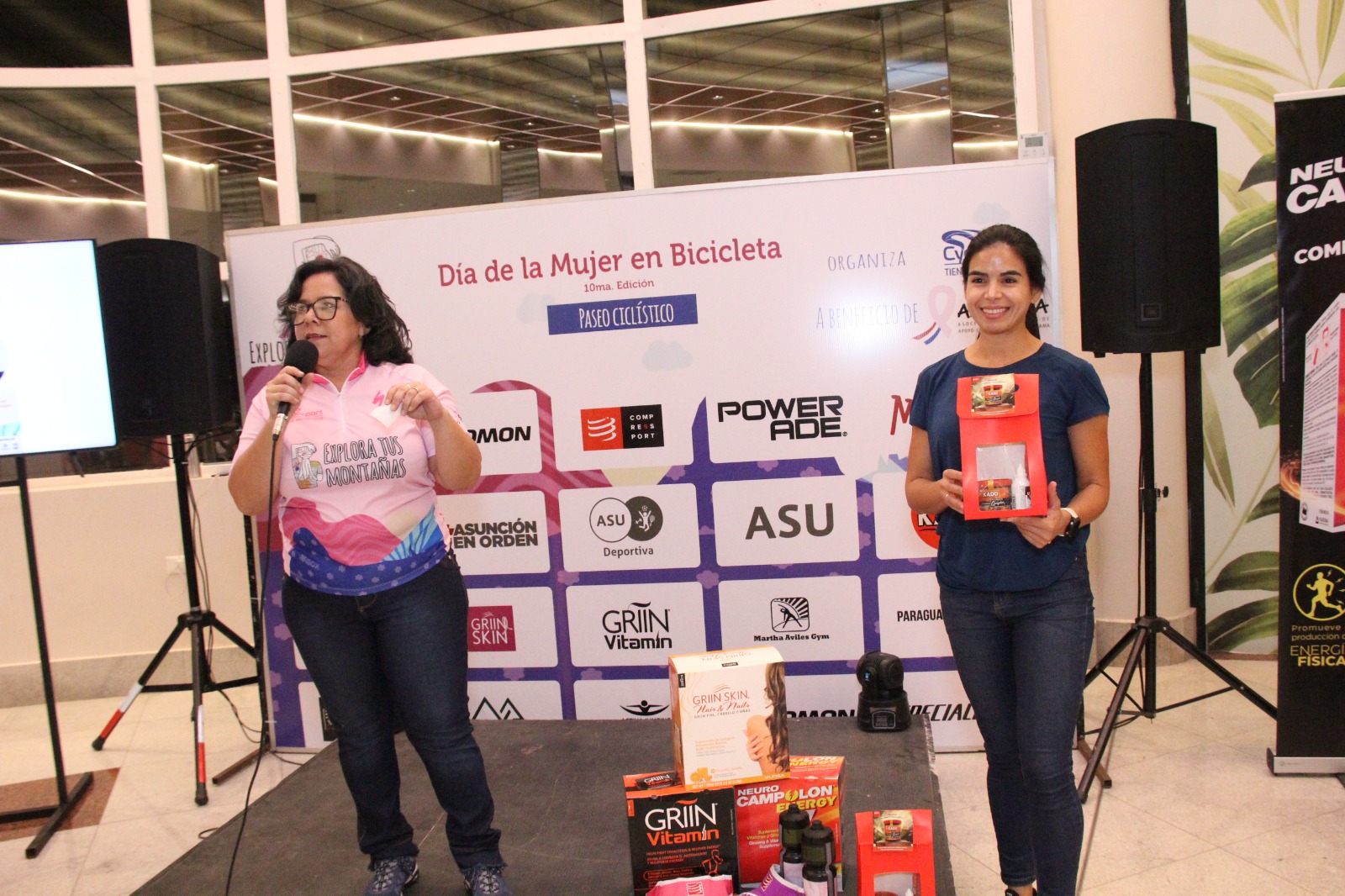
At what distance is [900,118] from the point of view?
13.4 ft

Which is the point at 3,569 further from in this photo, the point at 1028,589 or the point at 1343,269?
the point at 1343,269

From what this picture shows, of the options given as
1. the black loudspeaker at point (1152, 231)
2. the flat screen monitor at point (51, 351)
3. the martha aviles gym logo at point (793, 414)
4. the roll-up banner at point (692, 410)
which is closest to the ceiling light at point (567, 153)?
the roll-up banner at point (692, 410)

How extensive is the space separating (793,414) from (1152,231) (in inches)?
46.9

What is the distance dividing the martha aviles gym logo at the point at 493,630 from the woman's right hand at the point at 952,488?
190 cm

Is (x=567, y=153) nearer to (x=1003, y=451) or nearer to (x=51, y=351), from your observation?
(x=51, y=351)

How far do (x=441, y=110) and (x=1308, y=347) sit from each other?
3642 millimetres

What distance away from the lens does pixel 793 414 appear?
10.4ft

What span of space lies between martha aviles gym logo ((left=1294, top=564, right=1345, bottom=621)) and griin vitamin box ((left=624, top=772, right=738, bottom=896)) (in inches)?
78.2

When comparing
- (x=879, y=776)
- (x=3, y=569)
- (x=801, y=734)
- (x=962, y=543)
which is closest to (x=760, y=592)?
(x=801, y=734)

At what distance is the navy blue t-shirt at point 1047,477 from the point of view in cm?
183

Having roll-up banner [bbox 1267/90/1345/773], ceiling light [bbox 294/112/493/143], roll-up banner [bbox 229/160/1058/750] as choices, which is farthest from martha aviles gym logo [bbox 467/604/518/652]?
roll-up banner [bbox 1267/90/1345/773]

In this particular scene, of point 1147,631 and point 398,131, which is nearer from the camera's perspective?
point 1147,631

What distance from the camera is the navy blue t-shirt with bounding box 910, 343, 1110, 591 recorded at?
1.83 m

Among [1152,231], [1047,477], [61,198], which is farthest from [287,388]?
[61,198]
